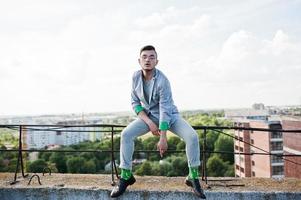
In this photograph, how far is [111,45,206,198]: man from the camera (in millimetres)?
3434

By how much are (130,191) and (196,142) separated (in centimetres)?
93

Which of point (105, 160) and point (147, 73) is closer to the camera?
point (147, 73)

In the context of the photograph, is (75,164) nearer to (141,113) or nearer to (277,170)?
(277,170)

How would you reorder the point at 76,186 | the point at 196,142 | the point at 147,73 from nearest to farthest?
the point at 196,142 < the point at 147,73 < the point at 76,186

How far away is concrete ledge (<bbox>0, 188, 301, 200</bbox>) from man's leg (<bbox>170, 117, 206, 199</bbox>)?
154mm

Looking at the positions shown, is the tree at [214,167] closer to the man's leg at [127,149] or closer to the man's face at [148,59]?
the man's leg at [127,149]

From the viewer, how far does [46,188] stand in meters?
3.82

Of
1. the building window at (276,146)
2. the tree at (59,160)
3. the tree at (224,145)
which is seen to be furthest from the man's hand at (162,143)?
the tree at (224,145)

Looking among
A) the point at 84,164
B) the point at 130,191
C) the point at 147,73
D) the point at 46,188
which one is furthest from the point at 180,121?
the point at 84,164

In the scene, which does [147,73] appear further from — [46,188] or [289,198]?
[289,198]

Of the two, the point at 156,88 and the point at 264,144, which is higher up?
the point at 156,88

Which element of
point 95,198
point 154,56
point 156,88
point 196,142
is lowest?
point 95,198

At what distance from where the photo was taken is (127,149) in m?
3.50

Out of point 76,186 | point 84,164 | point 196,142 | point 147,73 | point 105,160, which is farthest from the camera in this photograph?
point 105,160
